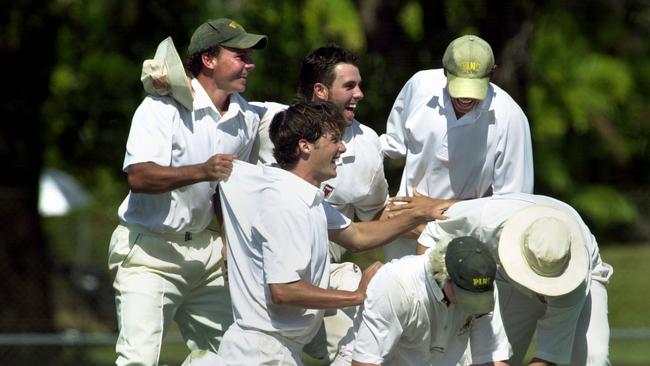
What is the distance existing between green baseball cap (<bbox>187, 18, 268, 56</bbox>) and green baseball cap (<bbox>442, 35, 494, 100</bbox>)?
0.97 meters

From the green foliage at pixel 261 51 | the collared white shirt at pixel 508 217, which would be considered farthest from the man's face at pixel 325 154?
the green foliage at pixel 261 51

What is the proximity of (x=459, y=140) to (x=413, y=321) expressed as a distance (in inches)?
53.0

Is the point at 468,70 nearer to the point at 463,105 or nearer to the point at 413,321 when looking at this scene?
the point at 463,105

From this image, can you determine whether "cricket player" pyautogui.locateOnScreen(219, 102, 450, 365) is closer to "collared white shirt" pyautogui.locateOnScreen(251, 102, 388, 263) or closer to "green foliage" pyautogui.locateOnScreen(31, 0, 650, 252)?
"collared white shirt" pyautogui.locateOnScreen(251, 102, 388, 263)

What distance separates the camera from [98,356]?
14.1m

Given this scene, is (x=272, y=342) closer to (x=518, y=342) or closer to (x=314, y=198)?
(x=314, y=198)

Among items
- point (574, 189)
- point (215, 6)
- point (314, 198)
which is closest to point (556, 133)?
point (574, 189)

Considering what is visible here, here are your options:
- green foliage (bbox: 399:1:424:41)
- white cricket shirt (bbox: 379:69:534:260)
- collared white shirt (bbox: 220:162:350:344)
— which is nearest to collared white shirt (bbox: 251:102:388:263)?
white cricket shirt (bbox: 379:69:534:260)

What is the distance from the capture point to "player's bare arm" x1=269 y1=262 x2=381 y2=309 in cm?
581

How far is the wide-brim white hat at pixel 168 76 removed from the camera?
653cm

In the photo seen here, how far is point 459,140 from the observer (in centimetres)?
699

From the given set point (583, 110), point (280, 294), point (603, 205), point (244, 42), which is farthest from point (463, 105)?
point (603, 205)

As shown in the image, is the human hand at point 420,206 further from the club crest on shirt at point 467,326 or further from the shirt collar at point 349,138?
the club crest on shirt at point 467,326

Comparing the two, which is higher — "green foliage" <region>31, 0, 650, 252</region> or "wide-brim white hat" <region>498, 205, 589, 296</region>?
"wide-brim white hat" <region>498, 205, 589, 296</region>
